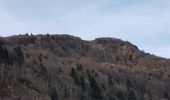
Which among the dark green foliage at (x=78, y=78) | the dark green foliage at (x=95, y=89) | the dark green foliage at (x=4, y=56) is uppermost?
the dark green foliage at (x=4, y=56)

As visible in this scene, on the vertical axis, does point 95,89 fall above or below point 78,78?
below

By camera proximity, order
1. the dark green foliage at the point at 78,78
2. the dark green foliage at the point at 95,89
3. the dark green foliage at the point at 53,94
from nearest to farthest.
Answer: the dark green foliage at the point at 53,94, the dark green foliage at the point at 95,89, the dark green foliage at the point at 78,78

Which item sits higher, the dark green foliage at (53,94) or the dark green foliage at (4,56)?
the dark green foliage at (4,56)

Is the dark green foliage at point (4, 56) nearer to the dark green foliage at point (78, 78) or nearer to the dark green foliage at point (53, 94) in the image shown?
the dark green foliage at point (53, 94)

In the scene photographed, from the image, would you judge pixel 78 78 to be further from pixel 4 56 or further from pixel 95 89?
pixel 4 56

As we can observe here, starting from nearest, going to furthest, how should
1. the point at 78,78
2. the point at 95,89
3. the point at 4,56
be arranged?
the point at 4,56
the point at 95,89
the point at 78,78

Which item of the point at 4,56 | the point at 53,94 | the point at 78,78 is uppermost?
the point at 4,56

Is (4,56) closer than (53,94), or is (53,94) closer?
(53,94)

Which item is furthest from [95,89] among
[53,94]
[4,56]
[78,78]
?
[4,56]

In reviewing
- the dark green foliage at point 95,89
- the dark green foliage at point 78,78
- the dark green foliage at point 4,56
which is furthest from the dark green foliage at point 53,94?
the dark green foliage at point 95,89

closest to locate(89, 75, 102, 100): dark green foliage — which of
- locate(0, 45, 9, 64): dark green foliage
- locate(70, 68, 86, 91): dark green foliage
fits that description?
locate(70, 68, 86, 91): dark green foliage

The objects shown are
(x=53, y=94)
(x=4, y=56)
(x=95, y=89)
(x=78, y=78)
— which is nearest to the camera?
(x=53, y=94)

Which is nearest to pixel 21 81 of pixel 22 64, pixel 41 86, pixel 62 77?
pixel 41 86

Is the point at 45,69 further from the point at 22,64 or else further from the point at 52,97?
the point at 52,97
